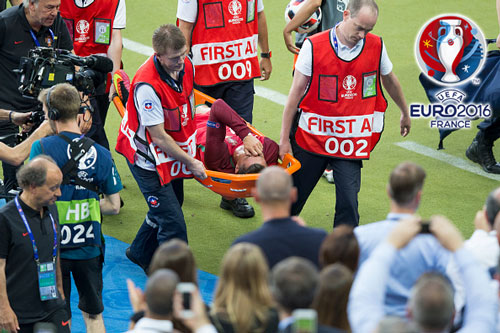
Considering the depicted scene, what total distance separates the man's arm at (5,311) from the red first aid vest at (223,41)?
3482mm

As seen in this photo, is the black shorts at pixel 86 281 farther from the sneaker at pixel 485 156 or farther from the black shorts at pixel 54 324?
the sneaker at pixel 485 156

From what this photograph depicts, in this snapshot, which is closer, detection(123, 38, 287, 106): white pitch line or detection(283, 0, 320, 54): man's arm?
detection(283, 0, 320, 54): man's arm

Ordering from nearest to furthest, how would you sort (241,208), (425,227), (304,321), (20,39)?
(304,321)
(425,227)
(20,39)
(241,208)

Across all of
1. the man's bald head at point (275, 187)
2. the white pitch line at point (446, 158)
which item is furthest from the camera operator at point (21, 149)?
the white pitch line at point (446, 158)

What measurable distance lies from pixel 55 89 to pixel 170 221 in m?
1.56

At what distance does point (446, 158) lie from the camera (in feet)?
29.9

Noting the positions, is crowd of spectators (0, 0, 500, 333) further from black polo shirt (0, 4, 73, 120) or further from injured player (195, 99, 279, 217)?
injured player (195, 99, 279, 217)

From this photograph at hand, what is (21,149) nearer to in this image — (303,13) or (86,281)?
(86,281)

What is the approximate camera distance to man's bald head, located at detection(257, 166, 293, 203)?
4277 mm

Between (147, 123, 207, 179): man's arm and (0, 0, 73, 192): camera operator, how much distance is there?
1277 millimetres

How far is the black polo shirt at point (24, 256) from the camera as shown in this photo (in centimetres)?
485

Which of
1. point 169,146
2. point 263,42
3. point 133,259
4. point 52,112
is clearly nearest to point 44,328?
point 52,112

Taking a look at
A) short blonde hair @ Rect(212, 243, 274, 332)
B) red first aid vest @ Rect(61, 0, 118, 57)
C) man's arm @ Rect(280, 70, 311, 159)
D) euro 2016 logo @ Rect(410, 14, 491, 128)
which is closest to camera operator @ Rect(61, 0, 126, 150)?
red first aid vest @ Rect(61, 0, 118, 57)

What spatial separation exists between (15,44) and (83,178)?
6.43ft
